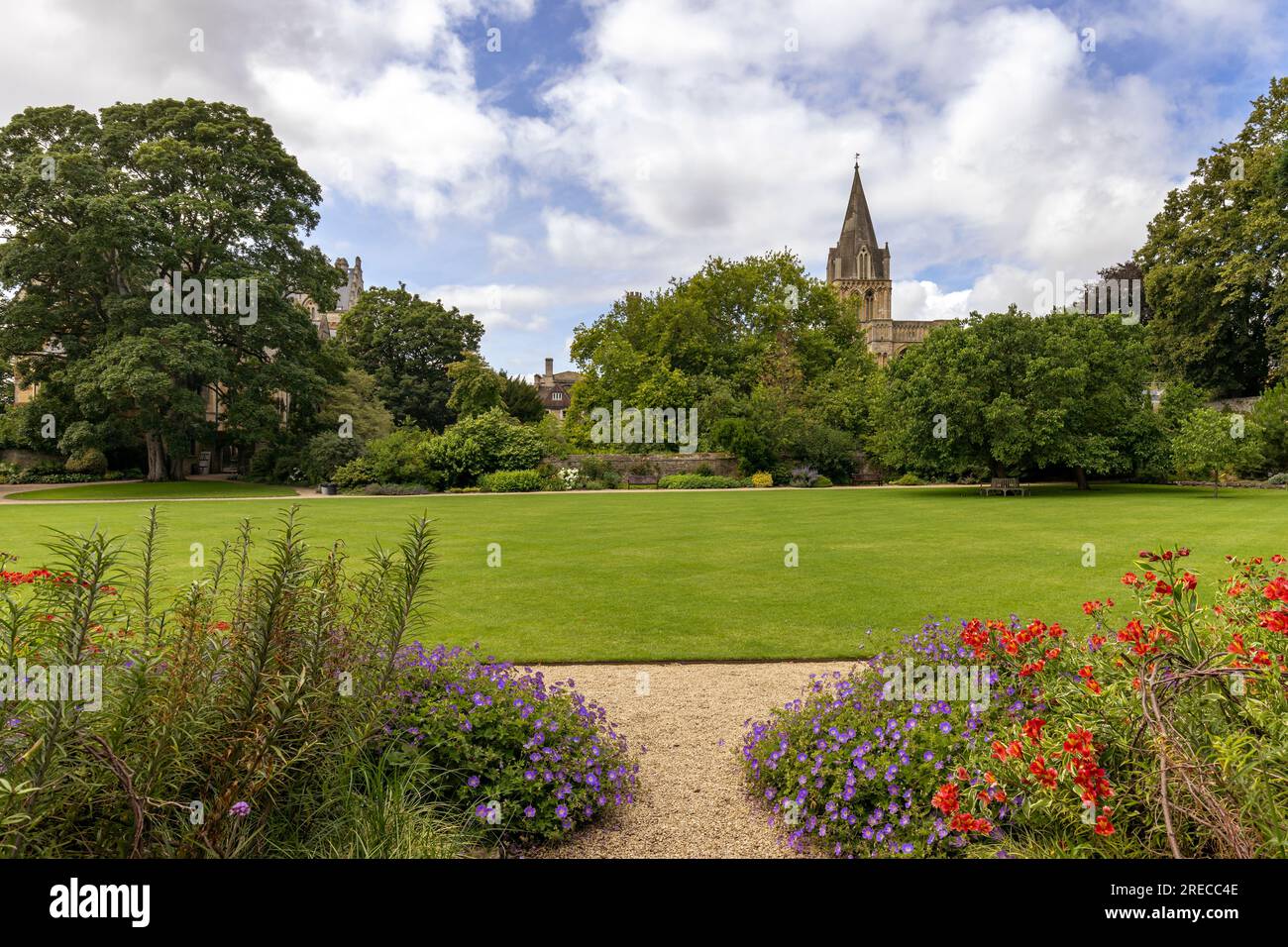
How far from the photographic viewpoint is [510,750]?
4.17 m

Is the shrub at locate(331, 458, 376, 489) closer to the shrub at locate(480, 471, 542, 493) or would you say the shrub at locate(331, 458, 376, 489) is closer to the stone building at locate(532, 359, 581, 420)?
the shrub at locate(480, 471, 542, 493)

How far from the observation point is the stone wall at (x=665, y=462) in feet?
120

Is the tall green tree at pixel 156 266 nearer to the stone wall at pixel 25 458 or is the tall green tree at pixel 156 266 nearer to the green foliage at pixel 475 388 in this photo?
the stone wall at pixel 25 458

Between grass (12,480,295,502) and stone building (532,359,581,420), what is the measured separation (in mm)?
45332

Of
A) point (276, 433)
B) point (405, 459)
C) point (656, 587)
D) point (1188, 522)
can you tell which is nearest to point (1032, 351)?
point (1188, 522)

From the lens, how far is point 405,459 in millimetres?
33125

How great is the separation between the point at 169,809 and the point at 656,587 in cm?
806

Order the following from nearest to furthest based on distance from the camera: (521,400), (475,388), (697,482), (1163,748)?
(1163,748) < (697,482) < (475,388) < (521,400)

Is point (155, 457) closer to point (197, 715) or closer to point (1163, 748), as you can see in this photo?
point (197, 715)

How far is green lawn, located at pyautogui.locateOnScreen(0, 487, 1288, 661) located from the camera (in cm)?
833

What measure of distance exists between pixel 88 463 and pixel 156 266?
10152mm

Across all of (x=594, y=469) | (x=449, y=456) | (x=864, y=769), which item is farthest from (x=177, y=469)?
(x=864, y=769)

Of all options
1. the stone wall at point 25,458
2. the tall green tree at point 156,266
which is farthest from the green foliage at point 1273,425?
the stone wall at point 25,458
